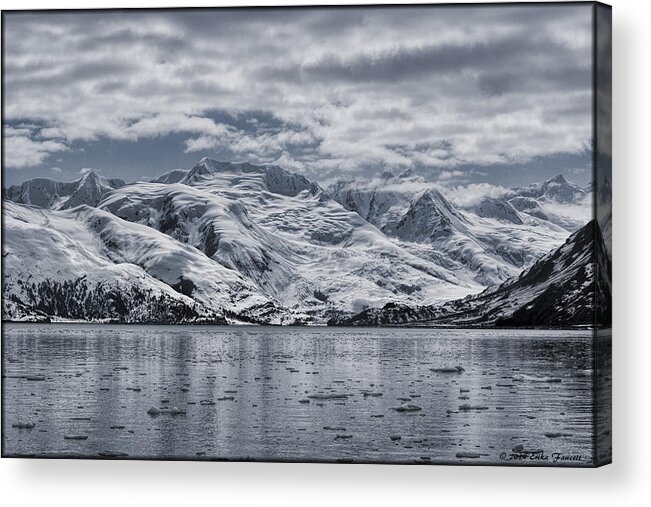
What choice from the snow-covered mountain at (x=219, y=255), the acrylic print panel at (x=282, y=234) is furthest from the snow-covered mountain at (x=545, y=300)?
the snow-covered mountain at (x=219, y=255)

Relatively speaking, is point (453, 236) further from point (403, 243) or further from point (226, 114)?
point (226, 114)

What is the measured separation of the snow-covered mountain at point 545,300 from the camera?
54.6 feet

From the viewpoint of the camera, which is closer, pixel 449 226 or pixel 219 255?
pixel 449 226

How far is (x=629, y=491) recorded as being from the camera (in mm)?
16672

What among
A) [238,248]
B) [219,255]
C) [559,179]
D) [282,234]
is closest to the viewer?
[559,179]

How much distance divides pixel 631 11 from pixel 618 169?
5.99 feet

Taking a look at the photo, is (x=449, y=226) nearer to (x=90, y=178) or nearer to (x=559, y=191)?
(x=559, y=191)

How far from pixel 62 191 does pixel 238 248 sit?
2.30 metres

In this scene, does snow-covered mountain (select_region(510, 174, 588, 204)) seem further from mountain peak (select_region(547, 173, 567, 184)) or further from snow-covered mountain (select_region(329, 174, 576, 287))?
snow-covered mountain (select_region(329, 174, 576, 287))

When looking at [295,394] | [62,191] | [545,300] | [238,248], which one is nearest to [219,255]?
[238,248]

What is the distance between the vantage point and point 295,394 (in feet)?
59.8

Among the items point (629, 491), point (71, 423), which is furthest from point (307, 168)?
point (629, 491)

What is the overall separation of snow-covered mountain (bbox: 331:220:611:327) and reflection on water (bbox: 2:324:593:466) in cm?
20

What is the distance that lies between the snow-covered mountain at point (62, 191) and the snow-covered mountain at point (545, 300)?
3.37 meters
